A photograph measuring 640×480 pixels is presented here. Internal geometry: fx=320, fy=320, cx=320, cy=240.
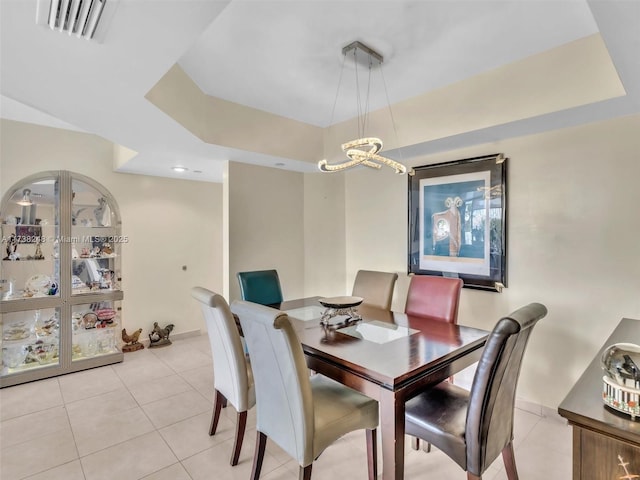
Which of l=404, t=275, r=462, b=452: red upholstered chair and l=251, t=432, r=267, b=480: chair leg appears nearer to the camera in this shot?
l=251, t=432, r=267, b=480: chair leg

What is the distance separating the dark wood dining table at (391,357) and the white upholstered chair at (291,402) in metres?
0.21

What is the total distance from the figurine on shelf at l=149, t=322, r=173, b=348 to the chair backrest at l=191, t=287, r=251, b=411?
2394 mm

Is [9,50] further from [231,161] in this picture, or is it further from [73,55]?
[231,161]

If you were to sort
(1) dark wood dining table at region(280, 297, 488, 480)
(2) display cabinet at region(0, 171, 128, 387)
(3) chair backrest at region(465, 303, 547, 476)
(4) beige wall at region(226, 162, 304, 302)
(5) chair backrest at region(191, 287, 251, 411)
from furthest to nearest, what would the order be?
(4) beige wall at region(226, 162, 304, 302), (2) display cabinet at region(0, 171, 128, 387), (5) chair backrest at region(191, 287, 251, 411), (1) dark wood dining table at region(280, 297, 488, 480), (3) chair backrest at region(465, 303, 547, 476)

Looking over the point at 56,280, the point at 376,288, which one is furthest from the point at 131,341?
the point at 376,288

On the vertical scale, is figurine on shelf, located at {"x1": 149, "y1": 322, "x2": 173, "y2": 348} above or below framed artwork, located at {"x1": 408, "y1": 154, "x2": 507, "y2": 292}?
below

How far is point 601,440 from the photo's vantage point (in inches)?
36.7

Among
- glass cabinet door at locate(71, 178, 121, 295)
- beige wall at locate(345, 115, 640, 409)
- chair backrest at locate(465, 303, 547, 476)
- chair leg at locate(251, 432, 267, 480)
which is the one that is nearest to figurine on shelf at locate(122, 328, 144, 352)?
glass cabinet door at locate(71, 178, 121, 295)

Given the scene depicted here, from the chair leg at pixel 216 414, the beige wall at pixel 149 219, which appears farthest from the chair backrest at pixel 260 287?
the beige wall at pixel 149 219

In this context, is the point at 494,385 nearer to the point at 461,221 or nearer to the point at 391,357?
the point at 391,357

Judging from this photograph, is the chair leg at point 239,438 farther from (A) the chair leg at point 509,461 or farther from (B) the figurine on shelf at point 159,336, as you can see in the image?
(B) the figurine on shelf at point 159,336

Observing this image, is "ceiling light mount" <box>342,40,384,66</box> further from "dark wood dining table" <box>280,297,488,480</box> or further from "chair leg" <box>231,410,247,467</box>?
"chair leg" <box>231,410,247,467</box>

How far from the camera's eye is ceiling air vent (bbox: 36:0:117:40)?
3.77ft

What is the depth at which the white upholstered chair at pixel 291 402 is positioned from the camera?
1505mm
